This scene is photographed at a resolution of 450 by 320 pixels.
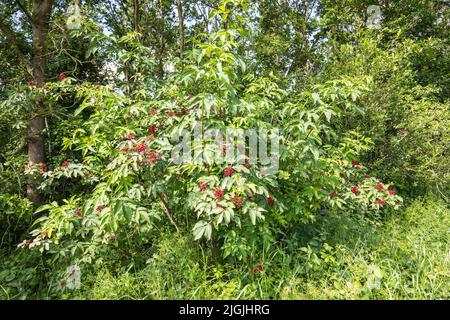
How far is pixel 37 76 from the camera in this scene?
3191 millimetres

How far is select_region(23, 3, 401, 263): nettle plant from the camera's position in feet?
5.97

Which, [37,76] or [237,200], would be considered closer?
[237,200]

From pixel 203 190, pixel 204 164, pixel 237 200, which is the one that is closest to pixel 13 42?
pixel 204 164

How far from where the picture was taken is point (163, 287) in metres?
2.10

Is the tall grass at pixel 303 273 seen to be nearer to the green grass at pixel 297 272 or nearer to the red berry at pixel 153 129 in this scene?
the green grass at pixel 297 272

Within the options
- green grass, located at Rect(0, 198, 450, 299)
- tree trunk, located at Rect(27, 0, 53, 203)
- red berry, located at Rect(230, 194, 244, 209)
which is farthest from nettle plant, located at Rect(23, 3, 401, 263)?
tree trunk, located at Rect(27, 0, 53, 203)

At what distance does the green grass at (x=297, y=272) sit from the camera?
6.59 ft

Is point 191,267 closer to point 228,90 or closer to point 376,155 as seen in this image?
point 228,90

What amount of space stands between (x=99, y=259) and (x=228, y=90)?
1971 mm

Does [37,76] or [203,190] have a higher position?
[37,76]

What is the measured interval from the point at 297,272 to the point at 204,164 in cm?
120

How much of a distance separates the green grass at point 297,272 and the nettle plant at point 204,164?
223mm

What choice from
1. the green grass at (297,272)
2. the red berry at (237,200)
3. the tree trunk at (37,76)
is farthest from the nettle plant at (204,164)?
the tree trunk at (37,76)

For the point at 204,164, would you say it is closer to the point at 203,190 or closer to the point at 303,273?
the point at 203,190
